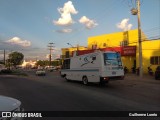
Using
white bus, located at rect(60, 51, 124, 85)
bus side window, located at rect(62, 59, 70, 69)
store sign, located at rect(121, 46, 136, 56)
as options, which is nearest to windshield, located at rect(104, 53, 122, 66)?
white bus, located at rect(60, 51, 124, 85)

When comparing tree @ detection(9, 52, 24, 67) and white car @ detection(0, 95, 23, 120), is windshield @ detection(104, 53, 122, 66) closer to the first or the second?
white car @ detection(0, 95, 23, 120)

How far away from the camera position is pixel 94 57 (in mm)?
20859

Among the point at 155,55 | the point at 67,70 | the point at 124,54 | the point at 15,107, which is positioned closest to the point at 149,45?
the point at 155,55

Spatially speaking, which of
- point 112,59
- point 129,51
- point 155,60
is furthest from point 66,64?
point 129,51

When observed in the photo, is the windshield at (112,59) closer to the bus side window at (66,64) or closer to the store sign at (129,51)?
the bus side window at (66,64)

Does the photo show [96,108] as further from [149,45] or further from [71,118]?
[149,45]

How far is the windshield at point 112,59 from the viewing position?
65.6ft

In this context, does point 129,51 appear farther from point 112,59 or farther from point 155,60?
point 112,59

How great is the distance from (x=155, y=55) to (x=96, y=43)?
22.2m

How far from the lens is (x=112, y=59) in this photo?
2028 centimetres

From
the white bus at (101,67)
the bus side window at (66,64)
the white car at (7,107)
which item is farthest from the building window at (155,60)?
the white car at (7,107)

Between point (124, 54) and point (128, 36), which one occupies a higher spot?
point (128, 36)

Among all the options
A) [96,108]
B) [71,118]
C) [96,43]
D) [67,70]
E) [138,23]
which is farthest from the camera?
[96,43]

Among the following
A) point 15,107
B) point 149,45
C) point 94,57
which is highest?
point 149,45
